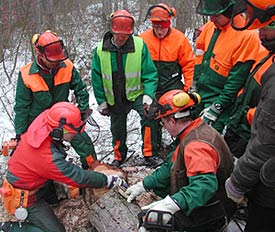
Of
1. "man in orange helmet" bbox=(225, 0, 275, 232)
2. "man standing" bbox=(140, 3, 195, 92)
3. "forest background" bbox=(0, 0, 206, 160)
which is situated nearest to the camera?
"man in orange helmet" bbox=(225, 0, 275, 232)

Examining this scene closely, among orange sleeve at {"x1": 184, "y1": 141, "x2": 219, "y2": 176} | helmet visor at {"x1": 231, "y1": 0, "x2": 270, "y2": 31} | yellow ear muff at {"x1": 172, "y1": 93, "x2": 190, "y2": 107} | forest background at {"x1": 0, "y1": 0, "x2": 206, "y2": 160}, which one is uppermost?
helmet visor at {"x1": 231, "y1": 0, "x2": 270, "y2": 31}

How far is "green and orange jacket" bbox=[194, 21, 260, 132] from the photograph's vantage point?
350 cm

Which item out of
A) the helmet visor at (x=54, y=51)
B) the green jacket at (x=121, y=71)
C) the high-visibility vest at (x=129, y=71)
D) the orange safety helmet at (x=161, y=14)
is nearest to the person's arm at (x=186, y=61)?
the orange safety helmet at (x=161, y=14)

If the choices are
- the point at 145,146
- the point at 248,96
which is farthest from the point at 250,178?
the point at 145,146

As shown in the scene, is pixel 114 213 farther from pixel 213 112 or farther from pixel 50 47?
pixel 50 47

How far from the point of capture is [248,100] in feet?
9.78

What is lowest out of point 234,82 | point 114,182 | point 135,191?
point 114,182

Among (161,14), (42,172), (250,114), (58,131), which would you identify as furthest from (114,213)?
(161,14)

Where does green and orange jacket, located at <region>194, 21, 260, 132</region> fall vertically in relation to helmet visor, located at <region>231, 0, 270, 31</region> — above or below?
A: below

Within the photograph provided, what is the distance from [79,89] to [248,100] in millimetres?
2186

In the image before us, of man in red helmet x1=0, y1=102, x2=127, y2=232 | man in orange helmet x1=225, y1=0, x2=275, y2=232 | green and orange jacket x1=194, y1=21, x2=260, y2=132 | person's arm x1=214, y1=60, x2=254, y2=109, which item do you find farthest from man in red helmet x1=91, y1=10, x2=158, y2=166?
man in orange helmet x1=225, y1=0, x2=275, y2=232

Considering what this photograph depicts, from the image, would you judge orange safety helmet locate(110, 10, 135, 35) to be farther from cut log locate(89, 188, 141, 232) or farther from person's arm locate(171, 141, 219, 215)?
person's arm locate(171, 141, 219, 215)

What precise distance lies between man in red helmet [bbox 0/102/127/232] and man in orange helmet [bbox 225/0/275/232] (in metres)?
1.52

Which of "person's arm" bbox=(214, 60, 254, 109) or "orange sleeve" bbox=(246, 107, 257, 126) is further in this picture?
"person's arm" bbox=(214, 60, 254, 109)
